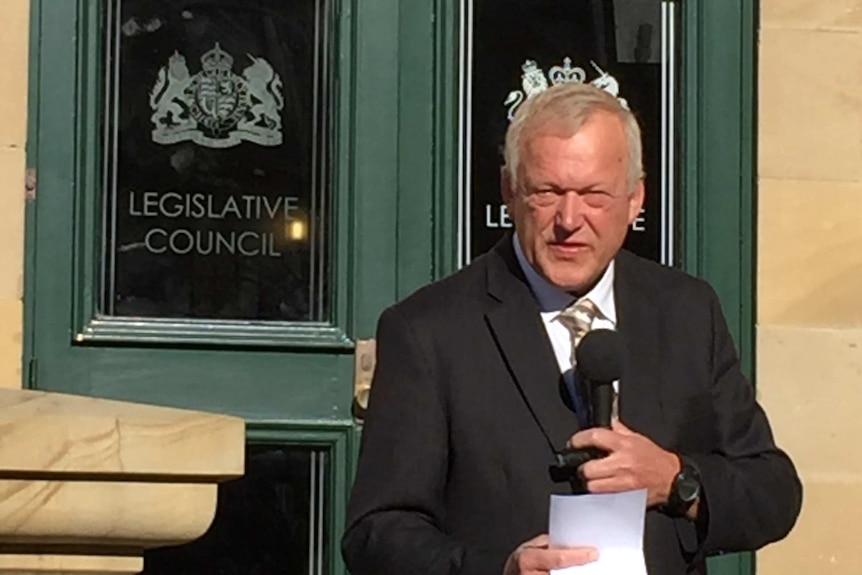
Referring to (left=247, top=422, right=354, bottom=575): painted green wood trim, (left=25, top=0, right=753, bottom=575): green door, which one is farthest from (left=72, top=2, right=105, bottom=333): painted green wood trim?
(left=247, top=422, right=354, bottom=575): painted green wood trim

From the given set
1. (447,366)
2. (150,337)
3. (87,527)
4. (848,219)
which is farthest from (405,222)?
(87,527)

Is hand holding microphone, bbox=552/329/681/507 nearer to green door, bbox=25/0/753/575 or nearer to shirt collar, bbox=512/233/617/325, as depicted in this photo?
shirt collar, bbox=512/233/617/325

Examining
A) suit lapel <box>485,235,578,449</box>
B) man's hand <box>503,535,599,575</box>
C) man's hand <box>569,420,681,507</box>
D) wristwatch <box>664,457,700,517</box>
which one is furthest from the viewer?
suit lapel <box>485,235,578,449</box>

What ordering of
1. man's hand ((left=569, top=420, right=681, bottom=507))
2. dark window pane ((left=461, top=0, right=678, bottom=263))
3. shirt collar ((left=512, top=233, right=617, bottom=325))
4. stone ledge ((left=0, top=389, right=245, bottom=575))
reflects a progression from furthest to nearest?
dark window pane ((left=461, top=0, right=678, bottom=263))
shirt collar ((left=512, top=233, right=617, bottom=325))
man's hand ((left=569, top=420, right=681, bottom=507))
stone ledge ((left=0, top=389, right=245, bottom=575))

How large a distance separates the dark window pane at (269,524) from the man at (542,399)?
1.85 m

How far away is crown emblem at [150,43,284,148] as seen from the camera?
577 centimetres

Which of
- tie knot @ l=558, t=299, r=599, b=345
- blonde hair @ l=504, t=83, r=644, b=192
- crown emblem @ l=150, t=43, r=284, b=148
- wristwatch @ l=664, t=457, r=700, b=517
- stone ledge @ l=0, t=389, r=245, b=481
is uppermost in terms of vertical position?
crown emblem @ l=150, t=43, r=284, b=148

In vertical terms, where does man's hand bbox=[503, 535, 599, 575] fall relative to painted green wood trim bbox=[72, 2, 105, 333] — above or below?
below

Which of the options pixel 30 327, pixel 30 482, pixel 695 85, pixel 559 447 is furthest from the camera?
pixel 695 85

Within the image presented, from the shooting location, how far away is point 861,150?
5.92 m

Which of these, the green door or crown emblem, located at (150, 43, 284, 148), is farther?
crown emblem, located at (150, 43, 284, 148)

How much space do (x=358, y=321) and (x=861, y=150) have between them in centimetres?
142

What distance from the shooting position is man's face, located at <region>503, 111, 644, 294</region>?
3.77 m

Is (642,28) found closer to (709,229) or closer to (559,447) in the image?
(709,229)
